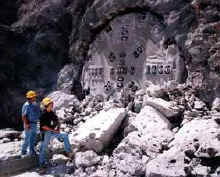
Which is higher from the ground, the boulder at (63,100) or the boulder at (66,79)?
the boulder at (66,79)

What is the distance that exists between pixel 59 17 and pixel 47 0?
82 cm

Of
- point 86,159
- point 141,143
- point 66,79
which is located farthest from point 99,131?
point 66,79

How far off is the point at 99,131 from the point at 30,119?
140 centimetres

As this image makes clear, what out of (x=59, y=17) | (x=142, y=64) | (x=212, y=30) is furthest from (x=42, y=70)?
(x=212, y=30)

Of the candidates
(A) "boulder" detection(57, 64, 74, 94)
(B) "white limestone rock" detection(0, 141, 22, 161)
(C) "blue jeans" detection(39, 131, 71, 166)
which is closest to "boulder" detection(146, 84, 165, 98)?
(C) "blue jeans" detection(39, 131, 71, 166)

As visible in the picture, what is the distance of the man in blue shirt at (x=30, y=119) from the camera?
6172 millimetres

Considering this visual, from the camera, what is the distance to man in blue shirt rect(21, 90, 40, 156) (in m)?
6.17

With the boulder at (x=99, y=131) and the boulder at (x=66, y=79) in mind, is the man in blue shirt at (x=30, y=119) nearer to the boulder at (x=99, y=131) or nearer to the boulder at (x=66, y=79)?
the boulder at (x=99, y=131)

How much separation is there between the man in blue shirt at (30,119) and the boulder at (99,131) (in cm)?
81

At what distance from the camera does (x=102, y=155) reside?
6.11 meters

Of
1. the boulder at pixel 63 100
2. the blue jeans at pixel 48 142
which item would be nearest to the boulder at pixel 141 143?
the blue jeans at pixel 48 142

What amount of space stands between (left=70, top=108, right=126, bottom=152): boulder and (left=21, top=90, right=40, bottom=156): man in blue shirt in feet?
2.64

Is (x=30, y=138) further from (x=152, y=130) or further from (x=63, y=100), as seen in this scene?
(x=63, y=100)

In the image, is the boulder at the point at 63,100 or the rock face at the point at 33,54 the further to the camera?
the rock face at the point at 33,54
